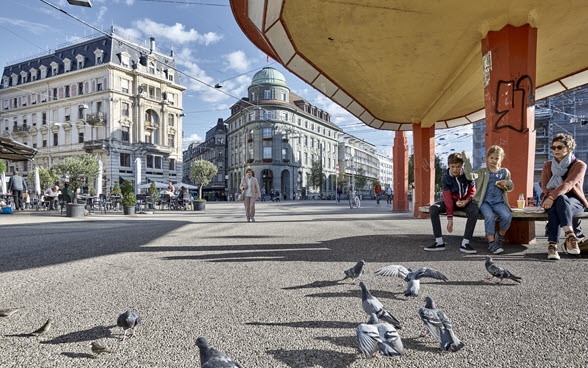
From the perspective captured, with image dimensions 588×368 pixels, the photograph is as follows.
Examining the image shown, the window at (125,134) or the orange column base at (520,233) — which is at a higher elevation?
the window at (125,134)

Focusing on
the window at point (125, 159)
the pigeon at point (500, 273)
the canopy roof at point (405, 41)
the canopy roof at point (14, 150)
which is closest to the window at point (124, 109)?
the window at point (125, 159)

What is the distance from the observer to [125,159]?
47.0 meters

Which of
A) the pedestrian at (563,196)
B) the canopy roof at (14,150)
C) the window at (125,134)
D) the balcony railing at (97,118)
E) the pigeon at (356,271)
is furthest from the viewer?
the window at (125,134)

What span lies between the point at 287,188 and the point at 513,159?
2270 inches

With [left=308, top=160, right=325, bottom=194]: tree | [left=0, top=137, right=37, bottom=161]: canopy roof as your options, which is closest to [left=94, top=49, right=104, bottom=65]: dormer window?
[left=0, top=137, right=37, bottom=161]: canopy roof

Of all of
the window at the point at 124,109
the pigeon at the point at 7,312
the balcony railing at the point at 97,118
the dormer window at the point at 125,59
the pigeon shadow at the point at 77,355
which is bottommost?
the pigeon shadow at the point at 77,355

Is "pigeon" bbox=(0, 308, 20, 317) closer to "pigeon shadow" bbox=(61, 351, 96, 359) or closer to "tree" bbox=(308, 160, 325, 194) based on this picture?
"pigeon shadow" bbox=(61, 351, 96, 359)

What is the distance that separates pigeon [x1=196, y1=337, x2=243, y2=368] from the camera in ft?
4.80

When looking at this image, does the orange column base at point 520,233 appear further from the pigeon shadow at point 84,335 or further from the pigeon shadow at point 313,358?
the pigeon shadow at point 84,335

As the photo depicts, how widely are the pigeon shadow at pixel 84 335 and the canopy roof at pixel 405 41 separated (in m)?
4.54

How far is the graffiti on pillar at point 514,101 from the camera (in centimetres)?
551

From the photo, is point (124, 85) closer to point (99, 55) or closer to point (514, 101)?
point (99, 55)

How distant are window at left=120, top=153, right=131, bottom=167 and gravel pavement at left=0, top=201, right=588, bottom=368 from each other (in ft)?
152

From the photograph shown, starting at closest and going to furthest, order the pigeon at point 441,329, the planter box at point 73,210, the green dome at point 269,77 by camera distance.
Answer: the pigeon at point 441,329 < the planter box at point 73,210 < the green dome at point 269,77
